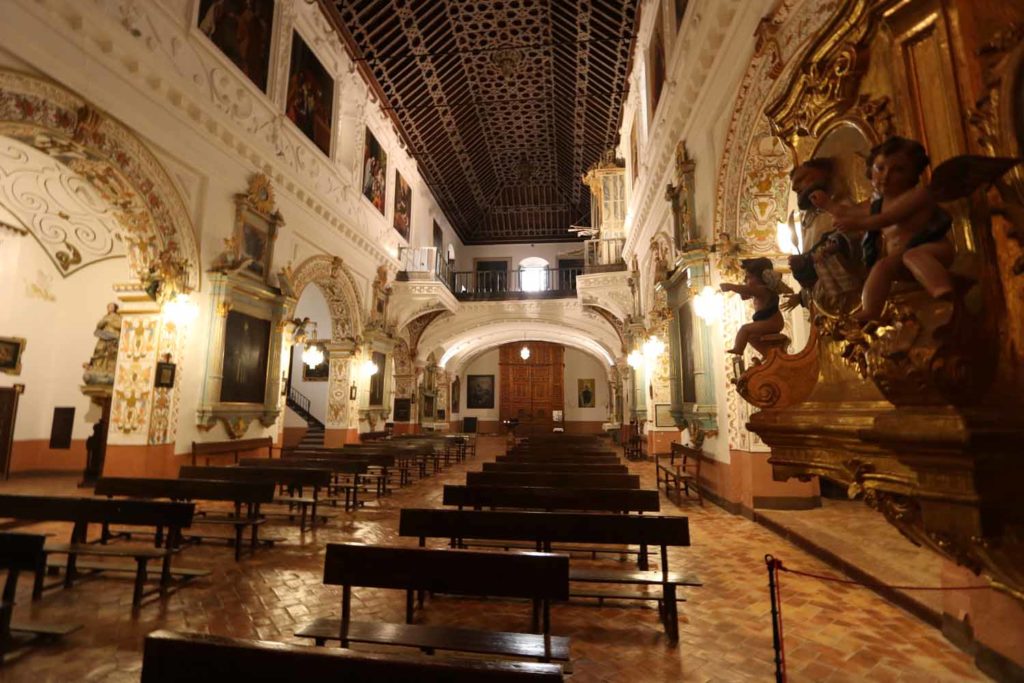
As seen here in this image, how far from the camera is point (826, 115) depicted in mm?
2344

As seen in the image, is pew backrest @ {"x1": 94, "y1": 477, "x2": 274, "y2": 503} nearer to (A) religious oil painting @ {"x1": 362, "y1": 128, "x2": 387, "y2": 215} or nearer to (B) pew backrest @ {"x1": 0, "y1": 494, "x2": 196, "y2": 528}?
(B) pew backrest @ {"x1": 0, "y1": 494, "x2": 196, "y2": 528}

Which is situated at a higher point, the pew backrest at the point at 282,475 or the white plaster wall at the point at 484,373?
the white plaster wall at the point at 484,373

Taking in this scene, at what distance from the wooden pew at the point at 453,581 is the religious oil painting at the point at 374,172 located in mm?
12096

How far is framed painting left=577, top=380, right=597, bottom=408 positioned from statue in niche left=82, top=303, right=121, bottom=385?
20.1 meters

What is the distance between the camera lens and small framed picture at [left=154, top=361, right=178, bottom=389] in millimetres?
6941

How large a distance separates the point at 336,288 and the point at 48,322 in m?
5.42

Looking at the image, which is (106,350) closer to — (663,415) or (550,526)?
(550,526)

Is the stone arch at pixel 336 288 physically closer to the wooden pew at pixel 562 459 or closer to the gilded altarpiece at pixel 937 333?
the wooden pew at pixel 562 459

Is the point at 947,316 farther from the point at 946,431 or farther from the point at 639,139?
the point at 639,139

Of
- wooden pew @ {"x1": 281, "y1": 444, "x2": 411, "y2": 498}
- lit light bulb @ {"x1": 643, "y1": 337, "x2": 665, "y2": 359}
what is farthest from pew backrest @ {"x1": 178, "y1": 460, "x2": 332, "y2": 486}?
lit light bulb @ {"x1": 643, "y1": 337, "x2": 665, "y2": 359}

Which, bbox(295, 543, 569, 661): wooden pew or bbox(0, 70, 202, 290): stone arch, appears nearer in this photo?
bbox(295, 543, 569, 661): wooden pew

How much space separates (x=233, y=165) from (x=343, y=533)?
21.4 ft

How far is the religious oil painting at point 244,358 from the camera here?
317 inches

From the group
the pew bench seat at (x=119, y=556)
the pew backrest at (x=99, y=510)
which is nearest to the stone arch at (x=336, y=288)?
the pew backrest at (x=99, y=510)
